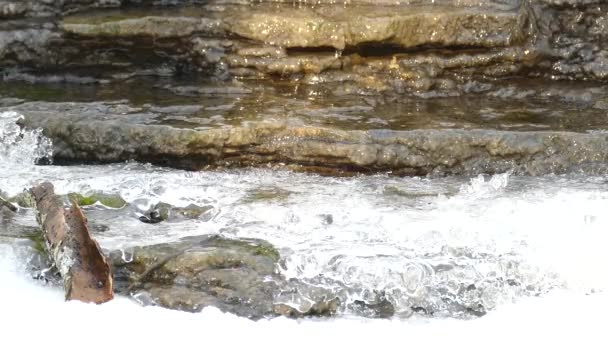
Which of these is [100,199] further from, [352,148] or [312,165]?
[352,148]

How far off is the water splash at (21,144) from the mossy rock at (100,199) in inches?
34.7

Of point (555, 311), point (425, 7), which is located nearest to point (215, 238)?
point (555, 311)

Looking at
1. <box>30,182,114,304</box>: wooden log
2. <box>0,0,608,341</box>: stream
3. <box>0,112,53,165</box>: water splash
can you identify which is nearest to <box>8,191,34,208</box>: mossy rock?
<box>0,0,608,341</box>: stream

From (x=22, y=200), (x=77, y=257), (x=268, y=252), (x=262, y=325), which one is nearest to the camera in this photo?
(x=262, y=325)

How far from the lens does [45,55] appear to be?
666 cm

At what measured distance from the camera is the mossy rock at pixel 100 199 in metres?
4.74

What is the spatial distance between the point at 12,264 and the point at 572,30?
4360 mm

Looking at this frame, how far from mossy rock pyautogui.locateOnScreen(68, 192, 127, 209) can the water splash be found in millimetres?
882

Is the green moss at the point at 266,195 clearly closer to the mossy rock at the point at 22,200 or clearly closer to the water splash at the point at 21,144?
the mossy rock at the point at 22,200

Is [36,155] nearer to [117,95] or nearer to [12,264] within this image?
[117,95]

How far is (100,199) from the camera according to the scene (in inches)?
188

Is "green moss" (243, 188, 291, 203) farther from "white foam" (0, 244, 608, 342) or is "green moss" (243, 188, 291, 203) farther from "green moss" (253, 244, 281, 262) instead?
"white foam" (0, 244, 608, 342)

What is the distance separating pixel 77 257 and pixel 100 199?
0.94 metres

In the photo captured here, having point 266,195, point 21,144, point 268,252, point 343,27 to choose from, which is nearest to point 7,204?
point 21,144
